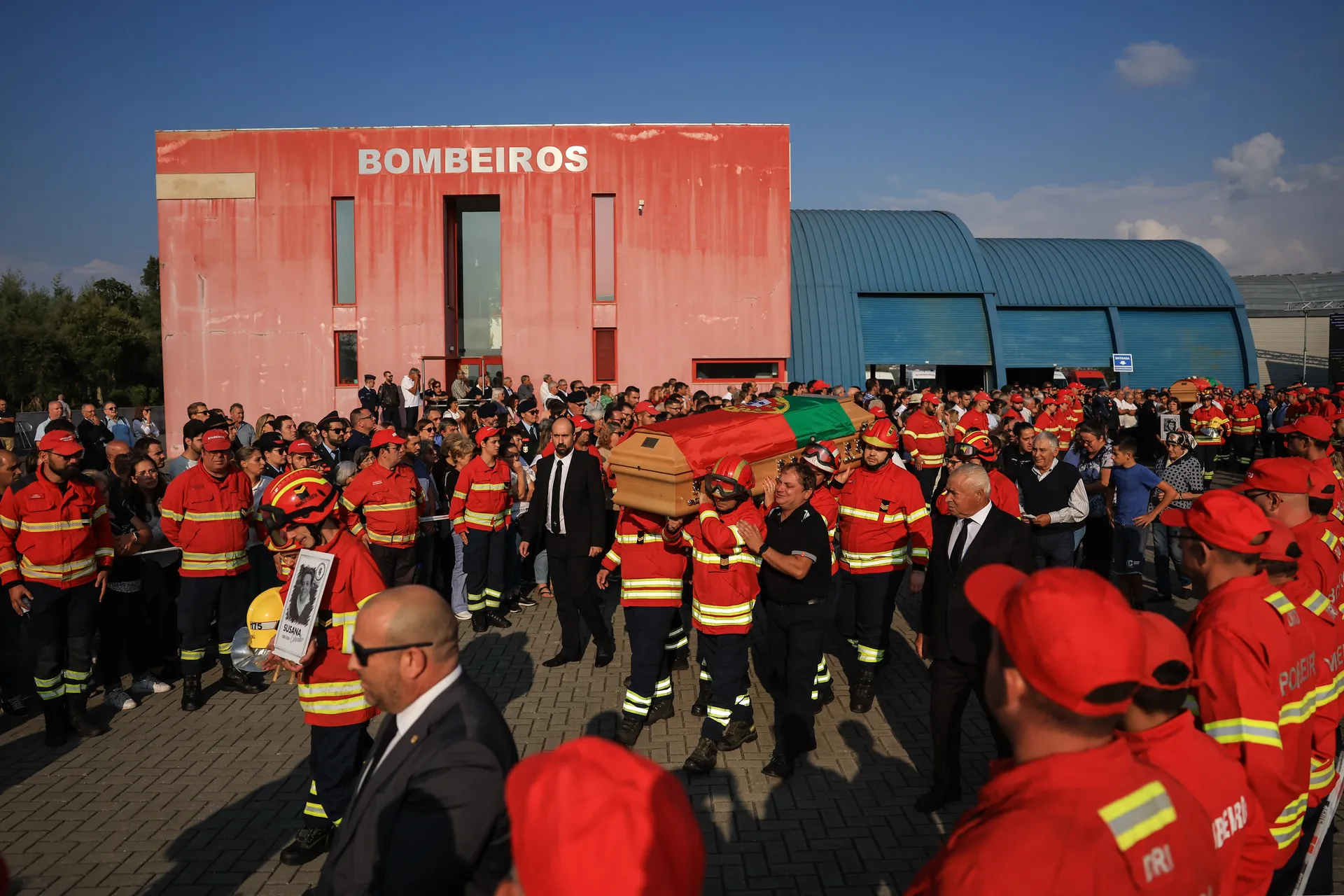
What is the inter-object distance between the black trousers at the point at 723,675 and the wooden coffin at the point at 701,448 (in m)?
1.03

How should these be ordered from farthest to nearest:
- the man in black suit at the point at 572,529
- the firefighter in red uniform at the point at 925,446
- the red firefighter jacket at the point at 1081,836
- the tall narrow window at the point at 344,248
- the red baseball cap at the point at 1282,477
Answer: the tall narrow window at the point at 344,248, the firefighter in red uniform at the point at 925,446, the man in black suit at the point at 572,529, the red baseball cap at the point at 1282,477, the red firefighter jacket at the point at 1081,836

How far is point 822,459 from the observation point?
22.3ft

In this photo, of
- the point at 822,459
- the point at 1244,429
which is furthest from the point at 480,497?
the point at 1244,429

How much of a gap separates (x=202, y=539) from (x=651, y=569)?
3922mm

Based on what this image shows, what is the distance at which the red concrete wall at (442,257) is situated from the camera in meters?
21.8

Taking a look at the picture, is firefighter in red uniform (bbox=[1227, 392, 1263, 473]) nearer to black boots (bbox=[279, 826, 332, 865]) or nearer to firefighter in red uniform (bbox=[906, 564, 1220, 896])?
black boots (bbox=[279, 826, 332, 865])

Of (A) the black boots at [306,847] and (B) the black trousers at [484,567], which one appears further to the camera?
(B) the black trousers at [484,567]

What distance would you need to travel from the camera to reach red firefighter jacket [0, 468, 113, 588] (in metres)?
6.43

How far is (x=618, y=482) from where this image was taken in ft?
22.6

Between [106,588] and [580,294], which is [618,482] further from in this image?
[580,294]

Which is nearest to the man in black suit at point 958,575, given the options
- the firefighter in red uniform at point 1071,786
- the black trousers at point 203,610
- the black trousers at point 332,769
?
the firefighter in red uniform at point 1071,786

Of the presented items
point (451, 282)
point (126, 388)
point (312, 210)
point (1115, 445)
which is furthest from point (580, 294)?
point (126, 388)

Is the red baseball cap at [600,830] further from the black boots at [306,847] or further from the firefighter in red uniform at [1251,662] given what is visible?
the black boots at [306,847]

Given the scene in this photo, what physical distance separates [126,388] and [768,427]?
5362 centimetres
